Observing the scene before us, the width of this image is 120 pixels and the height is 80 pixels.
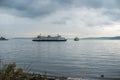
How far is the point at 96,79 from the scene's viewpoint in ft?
109

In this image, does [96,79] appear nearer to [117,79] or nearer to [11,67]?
[117,79]

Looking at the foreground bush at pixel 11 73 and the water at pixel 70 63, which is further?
the water at pixel 70 63

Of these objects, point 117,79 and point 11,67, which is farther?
point 117,79

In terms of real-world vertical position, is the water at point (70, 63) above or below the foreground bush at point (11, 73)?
below

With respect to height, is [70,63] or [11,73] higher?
[11,73]

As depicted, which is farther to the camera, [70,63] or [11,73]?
[70,63]

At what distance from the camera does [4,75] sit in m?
7.60

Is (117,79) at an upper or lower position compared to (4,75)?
lower

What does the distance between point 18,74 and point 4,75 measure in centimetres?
42

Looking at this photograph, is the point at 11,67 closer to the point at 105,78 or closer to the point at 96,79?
the point at 96,79

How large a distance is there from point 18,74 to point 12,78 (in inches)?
8.5

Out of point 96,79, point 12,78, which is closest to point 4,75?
point 12,78

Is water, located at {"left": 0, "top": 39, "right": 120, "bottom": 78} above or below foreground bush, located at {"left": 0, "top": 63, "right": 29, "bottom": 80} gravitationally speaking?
below

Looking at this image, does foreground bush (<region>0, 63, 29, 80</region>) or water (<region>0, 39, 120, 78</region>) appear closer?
Result: foreground bush (<region>0, 63, 29, 80</region>)
